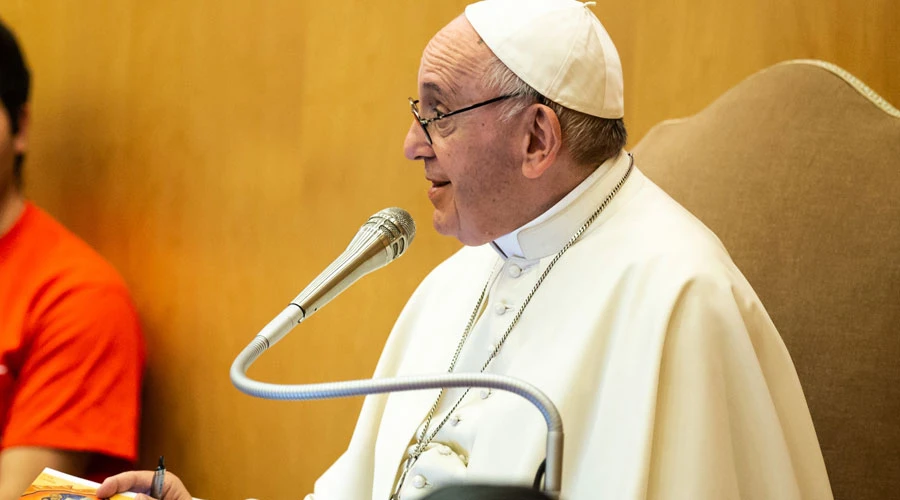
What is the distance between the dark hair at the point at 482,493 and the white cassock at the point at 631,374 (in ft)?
2.41

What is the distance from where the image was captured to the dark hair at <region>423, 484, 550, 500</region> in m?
0.78

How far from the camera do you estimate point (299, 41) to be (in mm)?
3104

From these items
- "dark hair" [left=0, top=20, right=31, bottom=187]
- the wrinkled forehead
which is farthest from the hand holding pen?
"dark hair" [left=0, top=20, right=31, bottom=187]

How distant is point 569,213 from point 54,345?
5.24ft

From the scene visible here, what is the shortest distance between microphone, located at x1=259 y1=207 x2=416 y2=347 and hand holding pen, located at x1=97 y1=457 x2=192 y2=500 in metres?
0.43

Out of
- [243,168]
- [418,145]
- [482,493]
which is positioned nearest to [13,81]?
[243,168]

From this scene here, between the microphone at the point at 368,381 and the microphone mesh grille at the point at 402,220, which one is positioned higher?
the microphone mesh grille at the point at 402,220

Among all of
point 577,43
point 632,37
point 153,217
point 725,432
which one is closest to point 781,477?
point 725,432

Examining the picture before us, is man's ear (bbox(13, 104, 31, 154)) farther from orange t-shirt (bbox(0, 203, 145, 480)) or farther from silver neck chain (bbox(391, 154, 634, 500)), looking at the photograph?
silver neck chain (bbox(391, 154, 634, 500))

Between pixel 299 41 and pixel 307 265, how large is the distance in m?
0.65

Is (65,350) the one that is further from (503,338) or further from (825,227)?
(825,227)

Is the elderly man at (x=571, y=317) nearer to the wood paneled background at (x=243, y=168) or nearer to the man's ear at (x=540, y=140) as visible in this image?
the man's ear at (x=540, y=140)

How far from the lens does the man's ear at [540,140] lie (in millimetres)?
1896

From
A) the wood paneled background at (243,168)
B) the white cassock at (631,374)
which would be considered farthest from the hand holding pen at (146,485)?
the wood paneled background at (243,168)
